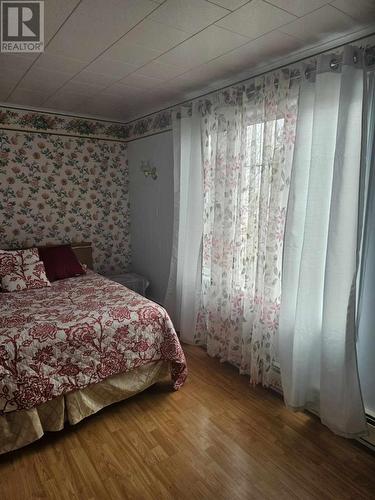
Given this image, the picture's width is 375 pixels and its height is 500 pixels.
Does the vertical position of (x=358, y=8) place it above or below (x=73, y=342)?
above

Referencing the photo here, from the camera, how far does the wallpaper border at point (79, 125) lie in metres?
3.22

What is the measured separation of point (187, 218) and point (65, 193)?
1542 mm

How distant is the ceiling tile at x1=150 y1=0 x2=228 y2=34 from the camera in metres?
1.47

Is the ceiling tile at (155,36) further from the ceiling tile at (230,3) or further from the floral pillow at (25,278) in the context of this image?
the floral pillow at (25,278)

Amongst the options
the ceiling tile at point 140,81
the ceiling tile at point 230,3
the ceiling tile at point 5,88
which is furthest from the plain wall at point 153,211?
the ceiling tile at point 230,3

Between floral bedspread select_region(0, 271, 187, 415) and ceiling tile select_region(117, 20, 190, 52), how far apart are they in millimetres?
1672

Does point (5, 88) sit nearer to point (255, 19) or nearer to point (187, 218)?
point (187, 218)

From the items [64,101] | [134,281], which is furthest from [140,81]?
[134,281]

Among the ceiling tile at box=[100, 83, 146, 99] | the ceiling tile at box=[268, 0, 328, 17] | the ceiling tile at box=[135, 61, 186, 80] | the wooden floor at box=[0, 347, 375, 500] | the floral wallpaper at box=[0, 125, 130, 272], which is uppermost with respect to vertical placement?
the ceiling tile at box=[100, 83, 146, 99]

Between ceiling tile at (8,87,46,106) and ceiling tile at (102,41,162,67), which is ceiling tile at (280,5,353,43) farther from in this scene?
ceiling tile at (8,87,46,106)

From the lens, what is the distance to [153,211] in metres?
3.66

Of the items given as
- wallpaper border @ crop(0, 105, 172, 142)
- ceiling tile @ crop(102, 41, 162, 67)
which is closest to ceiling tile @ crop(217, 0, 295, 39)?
ceiling tile @ crop(102, 41, 162, 67)

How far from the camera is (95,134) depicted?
3709 mm

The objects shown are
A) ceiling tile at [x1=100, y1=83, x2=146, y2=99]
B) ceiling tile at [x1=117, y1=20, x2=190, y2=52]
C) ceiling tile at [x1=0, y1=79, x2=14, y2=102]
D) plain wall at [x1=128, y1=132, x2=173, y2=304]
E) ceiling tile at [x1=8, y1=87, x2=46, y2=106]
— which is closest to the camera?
ceiling tile at [x1=117, y1=20, x2=190, y2=52]
